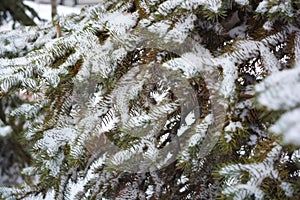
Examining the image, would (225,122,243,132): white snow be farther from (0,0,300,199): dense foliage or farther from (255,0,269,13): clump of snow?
(255,0,269,13): clump of snow

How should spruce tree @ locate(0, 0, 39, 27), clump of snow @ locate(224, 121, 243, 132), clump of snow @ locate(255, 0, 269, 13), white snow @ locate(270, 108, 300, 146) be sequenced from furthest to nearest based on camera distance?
spruce tree @ locate(0, 0, 39, 27) → clump of snow @ locate(255, 0, 269, 13) → clump of snow @ locate(224, 121, 243, 132) → white snow @ locate(270, 108, 300, 146)

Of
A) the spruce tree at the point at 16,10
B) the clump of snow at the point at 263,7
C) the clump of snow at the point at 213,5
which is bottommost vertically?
the spruce tree at the point at 16,10

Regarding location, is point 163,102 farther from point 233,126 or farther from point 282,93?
point 282,93

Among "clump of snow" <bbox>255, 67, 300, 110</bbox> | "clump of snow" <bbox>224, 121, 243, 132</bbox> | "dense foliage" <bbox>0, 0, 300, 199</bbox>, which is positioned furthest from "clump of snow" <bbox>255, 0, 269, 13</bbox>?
"clump of snow" <bbox>255, 67, 300, 110</bbox>

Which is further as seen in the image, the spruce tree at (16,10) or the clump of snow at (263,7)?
the spruce tree at (16,10)

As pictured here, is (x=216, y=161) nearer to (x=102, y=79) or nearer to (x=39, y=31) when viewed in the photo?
(x=102, y=79)

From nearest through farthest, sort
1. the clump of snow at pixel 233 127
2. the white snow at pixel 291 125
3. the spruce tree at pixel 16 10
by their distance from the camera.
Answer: the white snow at pixel 291 125
the clump of snow at pixel 233 127
the spruce tree at pixel 16 10

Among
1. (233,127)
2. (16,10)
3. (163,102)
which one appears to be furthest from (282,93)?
(16,10)

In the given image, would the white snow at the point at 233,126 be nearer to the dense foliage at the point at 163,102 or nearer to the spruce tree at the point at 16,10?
the dense foliage at the point at 163,102

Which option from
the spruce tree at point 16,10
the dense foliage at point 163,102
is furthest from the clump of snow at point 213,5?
the spruce tree at point 16,10
